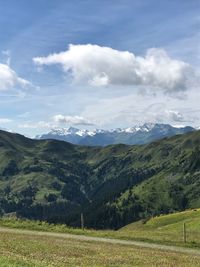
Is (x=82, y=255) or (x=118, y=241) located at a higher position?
(x=82, y=255)

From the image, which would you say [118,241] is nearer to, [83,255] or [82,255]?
[83,255]

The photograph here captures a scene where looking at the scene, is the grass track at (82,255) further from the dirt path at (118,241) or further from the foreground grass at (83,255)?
the dirt path at (118,241)

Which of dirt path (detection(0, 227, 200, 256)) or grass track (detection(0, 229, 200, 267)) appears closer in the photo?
grass track (detection(0, 229, 200, 267))

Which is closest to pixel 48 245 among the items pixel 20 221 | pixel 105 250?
pixel 105 250

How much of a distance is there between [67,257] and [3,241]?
850 cm

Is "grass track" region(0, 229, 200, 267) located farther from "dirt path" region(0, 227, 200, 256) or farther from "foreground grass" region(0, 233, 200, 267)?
"dirt path" region(0, 227, 200, 256)

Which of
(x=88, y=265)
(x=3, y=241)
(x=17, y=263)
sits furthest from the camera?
(x=3, y=241)

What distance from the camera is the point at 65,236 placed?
5500 cm

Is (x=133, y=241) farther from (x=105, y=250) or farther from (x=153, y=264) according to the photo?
(x=153, y=264)

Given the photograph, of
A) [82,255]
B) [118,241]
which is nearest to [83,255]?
[82,255]

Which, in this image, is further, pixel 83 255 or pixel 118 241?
pixel 118 241

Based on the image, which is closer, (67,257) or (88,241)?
(67,257)

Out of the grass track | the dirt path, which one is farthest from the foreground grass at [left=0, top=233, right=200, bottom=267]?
the dirt path

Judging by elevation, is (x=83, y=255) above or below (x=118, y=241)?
above
